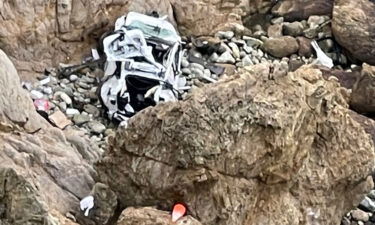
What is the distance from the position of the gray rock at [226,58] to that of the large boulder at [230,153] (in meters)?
4.19

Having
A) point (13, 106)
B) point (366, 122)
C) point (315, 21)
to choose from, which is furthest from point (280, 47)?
point (13, 106)

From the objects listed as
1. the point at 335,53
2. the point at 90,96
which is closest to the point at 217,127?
the point at 90,96

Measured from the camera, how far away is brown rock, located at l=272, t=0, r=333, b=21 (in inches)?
456

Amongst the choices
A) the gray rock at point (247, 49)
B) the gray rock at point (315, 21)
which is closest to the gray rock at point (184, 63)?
the gray rock at point (247, 49)

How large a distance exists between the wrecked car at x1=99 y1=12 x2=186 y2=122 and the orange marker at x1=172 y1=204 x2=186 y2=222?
3.11 meters

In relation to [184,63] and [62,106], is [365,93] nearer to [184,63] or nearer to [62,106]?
[184,63]

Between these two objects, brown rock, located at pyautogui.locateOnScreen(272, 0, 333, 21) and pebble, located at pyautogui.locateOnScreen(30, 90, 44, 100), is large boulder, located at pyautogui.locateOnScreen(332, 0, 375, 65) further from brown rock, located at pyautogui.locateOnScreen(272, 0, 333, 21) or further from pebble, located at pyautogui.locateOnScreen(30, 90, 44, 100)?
pebble, located at pyautogui.locateOnScreen(30, 90, 44, 100)

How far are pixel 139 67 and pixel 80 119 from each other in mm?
940

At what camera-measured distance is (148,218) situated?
17.6 feet

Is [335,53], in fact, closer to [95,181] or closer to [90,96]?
[90,96]

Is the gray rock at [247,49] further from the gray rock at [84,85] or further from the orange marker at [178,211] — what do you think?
the orange marker at [178,211]

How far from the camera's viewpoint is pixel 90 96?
9.01 metres

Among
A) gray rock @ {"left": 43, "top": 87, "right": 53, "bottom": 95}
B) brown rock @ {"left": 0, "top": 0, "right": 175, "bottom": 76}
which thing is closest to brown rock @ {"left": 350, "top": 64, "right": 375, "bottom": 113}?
brown rock @ {"left": 0, "top": 0, "right": 175, "bottom": 76}

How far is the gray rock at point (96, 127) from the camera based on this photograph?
8.34 metres
